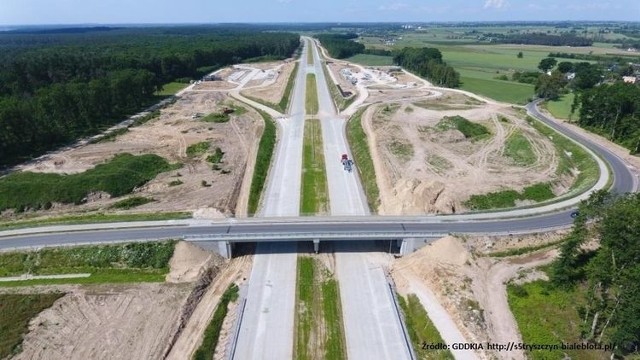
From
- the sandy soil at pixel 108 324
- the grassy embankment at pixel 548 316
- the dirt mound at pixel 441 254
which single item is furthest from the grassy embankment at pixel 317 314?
the grassy embankment at pixel 548 316

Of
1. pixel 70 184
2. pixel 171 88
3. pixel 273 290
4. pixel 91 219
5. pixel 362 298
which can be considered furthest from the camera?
pixel 171 88

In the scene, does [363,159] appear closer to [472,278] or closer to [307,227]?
[307,227]

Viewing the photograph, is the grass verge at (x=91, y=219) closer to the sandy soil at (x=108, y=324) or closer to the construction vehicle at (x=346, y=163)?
the sandy soil at (x=108, y=324)

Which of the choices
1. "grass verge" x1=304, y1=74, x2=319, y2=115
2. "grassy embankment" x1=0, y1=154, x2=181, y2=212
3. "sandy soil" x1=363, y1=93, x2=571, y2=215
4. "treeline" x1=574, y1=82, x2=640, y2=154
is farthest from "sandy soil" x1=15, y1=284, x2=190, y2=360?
"treeline" x1=574, y1=82, x2=640, y2=154

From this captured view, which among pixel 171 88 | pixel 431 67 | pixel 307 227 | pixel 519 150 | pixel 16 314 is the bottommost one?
pixel 16 314

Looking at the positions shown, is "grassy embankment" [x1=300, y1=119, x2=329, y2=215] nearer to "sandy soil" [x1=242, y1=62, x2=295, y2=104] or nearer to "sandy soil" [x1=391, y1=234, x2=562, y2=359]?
"sandy soil" [x1=391, y1=234, x2=562, y2=359]

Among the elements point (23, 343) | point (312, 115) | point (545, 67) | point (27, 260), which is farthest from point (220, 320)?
point (545, 67)

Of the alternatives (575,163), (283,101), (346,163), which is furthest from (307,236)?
(283,101)
